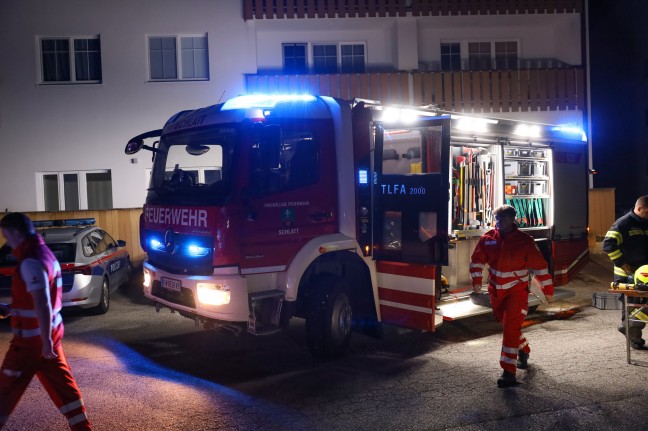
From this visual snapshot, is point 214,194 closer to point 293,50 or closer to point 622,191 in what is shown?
point 293,50

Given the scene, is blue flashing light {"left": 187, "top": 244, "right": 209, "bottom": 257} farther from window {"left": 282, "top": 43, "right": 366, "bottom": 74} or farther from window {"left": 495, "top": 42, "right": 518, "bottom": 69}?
window {"left": 495, "top": 42, "right": 518, "bottom": 69}

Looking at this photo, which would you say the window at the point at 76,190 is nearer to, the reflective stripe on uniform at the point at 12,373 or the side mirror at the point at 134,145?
the side mirror at the point at 134,145

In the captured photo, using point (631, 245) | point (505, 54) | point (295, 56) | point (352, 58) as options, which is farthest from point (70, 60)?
point (631, 245)

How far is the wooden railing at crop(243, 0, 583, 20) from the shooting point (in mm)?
14852

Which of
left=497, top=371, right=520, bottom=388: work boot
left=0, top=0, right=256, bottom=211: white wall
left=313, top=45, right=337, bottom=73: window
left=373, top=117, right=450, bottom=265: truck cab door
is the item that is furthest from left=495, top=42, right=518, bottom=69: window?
left=497, top=371, right=520, bottom=388: work boot

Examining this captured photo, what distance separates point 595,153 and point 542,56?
34.3 feet

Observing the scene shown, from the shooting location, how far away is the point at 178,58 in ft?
48.8

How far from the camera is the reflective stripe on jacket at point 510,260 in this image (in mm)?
5691

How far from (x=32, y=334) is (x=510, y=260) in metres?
4.05

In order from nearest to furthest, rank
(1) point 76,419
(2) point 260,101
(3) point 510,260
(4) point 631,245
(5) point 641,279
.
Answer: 1. (1) point 76,419
2. (3) point 510,260
3. (5) point 641,279
4. (2) point 260,101
5. (4) point 631,245

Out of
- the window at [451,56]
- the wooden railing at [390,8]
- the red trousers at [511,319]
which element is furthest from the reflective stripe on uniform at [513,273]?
the window at [451,56]

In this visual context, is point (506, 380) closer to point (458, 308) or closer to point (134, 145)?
point (458, 308)

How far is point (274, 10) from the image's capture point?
48.9 ft

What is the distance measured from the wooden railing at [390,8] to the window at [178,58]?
1.42 meters
